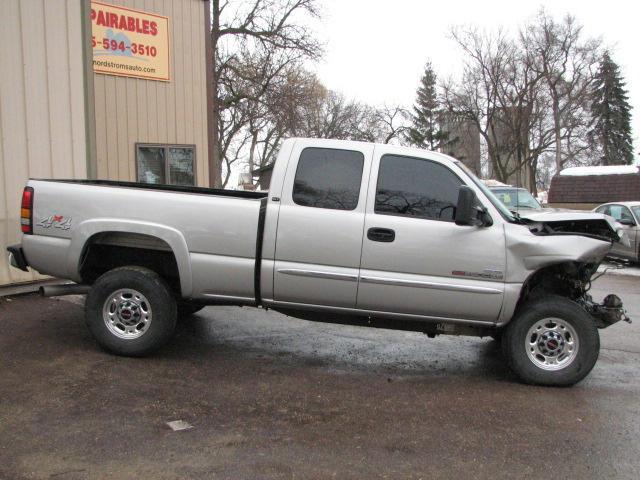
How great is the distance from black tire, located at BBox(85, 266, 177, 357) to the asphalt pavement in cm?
15

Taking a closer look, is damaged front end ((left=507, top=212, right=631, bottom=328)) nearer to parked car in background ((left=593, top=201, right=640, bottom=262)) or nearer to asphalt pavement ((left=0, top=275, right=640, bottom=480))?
asphalt pavement ((left=0, top=275, right=640, bottom=480))

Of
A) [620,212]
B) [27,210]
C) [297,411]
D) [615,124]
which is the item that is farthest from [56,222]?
[615,124]

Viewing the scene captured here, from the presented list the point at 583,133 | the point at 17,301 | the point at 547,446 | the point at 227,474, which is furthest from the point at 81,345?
the point at 583,133

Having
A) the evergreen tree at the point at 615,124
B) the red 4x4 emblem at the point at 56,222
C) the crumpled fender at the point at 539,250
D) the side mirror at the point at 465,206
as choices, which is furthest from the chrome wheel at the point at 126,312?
the evergreen tree at the point at 615,124

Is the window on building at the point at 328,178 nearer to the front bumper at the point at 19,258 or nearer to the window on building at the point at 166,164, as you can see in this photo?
the front bumper at the point at 19,258

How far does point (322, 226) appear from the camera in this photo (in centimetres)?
513

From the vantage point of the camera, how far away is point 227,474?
3463 millimetres

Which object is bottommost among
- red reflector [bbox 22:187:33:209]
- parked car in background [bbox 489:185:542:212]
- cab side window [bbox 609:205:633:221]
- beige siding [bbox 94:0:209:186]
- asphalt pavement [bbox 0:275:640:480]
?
asphalt pavement [bbox 0:275:640:480]

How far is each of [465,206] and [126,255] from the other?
320 cm

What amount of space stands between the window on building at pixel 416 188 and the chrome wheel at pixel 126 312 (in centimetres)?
228

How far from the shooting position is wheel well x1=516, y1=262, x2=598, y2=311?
5.32 meters

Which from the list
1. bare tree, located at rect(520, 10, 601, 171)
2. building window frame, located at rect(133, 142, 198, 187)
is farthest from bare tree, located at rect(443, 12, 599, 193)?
building window frame, located at rect(133, 142, 198, 187)

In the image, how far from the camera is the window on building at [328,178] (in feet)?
17.1

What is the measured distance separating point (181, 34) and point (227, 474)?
11.0 meters
